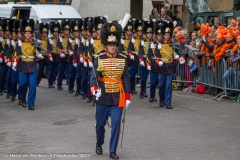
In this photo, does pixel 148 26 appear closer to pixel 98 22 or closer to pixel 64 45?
pixel 98 22

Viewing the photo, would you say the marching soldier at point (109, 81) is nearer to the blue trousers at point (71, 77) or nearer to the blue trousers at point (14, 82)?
the blue trousers at point (14, 82)

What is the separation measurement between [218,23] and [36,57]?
5.91 m

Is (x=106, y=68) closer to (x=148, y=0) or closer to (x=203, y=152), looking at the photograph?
(x=203, y=152)

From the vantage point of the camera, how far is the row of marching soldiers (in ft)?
59.8

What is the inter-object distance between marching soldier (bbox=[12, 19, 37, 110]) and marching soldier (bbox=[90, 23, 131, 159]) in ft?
20.0

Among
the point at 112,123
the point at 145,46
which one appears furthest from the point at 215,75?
the point at 112,123

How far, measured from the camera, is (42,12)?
88.9 ft

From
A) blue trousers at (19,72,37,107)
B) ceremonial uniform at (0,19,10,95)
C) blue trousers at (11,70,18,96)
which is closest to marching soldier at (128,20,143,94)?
blue trousers at (11,70,18,96)

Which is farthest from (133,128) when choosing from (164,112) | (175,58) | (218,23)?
(218,23)

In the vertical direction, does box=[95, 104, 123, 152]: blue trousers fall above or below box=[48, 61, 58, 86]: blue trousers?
above

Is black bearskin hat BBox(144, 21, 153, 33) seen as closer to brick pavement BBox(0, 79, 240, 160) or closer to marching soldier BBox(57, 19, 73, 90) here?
brick pavement BBox(0, 79, 240, 160)

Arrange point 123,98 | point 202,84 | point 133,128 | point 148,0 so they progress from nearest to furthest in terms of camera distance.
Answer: point 123,98 → point 133,128 → point 202,84 → point 148,0

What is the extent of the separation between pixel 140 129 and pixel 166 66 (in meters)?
3.61

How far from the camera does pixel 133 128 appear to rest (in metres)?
14.9
